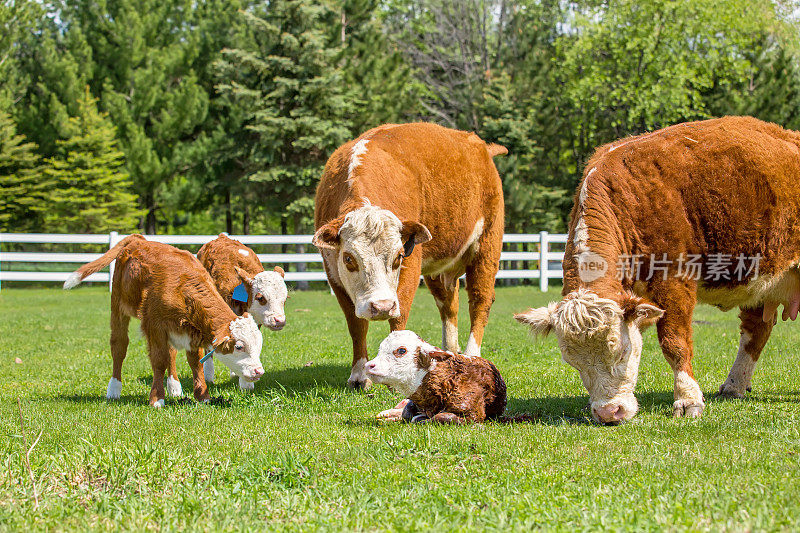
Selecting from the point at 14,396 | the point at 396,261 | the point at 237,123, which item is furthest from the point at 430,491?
→ the point at 237,123

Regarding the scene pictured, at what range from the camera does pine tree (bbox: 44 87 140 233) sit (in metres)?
29.3

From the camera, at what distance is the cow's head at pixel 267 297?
25.0 feet

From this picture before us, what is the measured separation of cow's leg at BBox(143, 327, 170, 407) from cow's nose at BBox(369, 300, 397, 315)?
6.42 ft

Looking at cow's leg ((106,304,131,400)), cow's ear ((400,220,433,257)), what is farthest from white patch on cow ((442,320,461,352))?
cow's leg ((106,304,131,400))

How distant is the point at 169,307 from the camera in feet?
21.2

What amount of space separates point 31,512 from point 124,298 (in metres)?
3.78

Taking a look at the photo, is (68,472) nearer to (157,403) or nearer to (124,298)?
(157,403)

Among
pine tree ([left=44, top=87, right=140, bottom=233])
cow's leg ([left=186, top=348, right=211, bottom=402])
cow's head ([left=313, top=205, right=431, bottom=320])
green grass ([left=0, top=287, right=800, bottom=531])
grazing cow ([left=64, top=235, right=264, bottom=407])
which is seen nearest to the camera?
green grass ([left=0, top=287, right=800, bottom=531])

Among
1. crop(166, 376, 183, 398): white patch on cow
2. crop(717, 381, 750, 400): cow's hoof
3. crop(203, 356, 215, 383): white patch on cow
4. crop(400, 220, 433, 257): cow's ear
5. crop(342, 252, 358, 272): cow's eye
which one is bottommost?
crop(203, 356, 215, 383): white patch on cow

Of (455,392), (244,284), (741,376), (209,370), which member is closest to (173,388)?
(209,370)

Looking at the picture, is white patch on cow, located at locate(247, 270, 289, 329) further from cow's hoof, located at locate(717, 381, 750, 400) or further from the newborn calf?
cow's hoof, located at locate(717, 381, 750, 400)

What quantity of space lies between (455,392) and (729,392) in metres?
2.84

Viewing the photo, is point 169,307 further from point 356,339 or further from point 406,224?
point 406,224

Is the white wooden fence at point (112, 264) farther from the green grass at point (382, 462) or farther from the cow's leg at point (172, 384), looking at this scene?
the green grass at point (382, 462)
